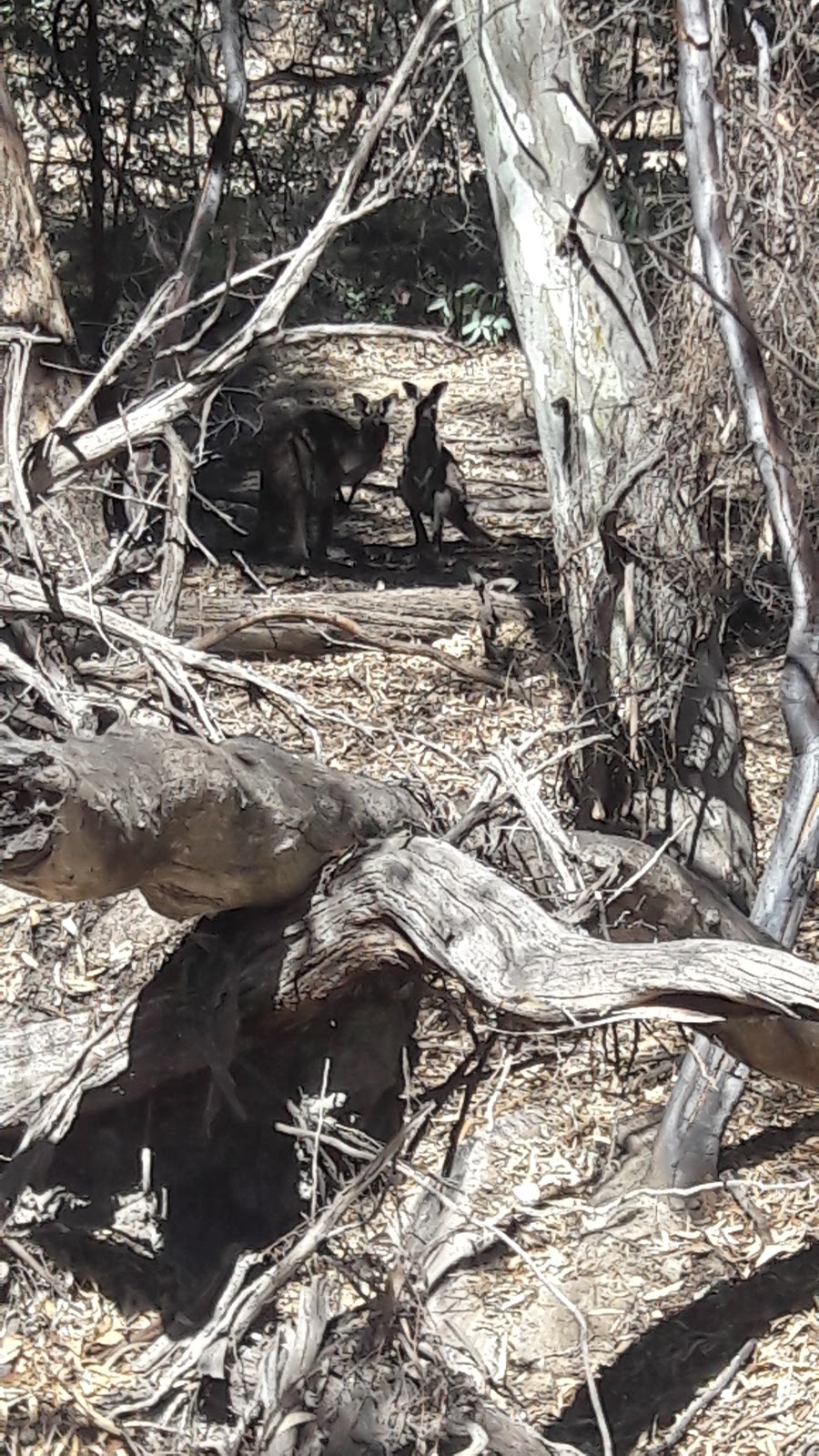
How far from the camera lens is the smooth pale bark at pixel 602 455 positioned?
19.8 ft

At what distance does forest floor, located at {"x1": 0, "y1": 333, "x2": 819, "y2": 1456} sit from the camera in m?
4.77

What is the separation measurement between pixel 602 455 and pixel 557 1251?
310 centimetres

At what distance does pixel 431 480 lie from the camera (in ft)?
31.6

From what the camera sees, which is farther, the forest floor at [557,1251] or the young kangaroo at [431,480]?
the young kangaroo at [431,480]

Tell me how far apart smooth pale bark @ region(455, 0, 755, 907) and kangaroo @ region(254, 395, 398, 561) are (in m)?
3.27

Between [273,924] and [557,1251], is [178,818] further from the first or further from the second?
[557,1251]

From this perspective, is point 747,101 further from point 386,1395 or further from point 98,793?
point 386,1395

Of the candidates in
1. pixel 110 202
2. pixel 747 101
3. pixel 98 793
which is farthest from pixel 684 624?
pixel 110 202

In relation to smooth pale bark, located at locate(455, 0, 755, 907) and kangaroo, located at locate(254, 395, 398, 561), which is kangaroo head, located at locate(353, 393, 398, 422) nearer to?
kangaroo, located at locate(254, 395, 398, 561)

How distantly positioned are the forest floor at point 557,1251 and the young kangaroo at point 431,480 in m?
2.15

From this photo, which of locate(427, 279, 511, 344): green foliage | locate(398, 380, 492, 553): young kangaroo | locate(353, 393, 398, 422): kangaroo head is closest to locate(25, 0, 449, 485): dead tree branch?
locate(398, 380, 492, 553): young kangaroo

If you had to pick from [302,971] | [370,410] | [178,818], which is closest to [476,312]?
[370,410]

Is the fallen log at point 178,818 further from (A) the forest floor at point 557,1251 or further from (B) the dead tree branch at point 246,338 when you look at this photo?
(B) the dead tree branch at point 246,338

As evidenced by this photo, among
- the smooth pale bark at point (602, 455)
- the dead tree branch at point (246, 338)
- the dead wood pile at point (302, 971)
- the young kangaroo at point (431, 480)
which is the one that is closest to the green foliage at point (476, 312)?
the young kangaroo at point (431, 480)
